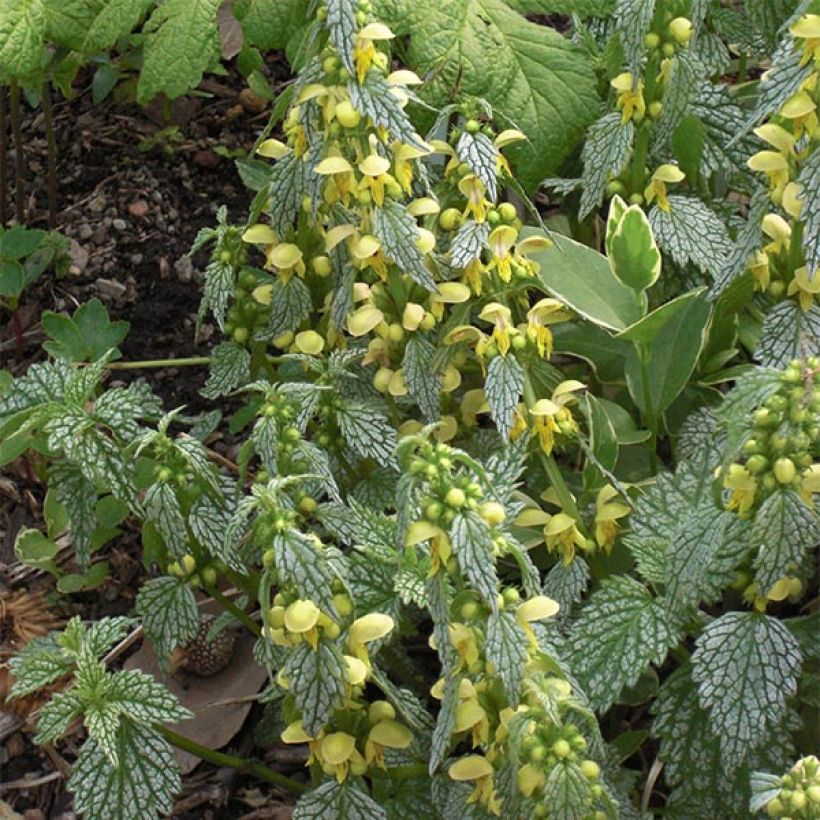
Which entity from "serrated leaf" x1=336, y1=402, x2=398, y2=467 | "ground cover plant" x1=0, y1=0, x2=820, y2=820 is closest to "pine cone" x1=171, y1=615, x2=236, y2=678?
"ground cover plant" x1=0, y1=0, x2=820, y2=820

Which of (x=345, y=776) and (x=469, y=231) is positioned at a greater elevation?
(x=469, y=231)

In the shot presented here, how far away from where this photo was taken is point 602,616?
1.51 m

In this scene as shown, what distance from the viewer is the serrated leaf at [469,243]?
60.5 inches

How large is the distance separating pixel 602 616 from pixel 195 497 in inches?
19.9

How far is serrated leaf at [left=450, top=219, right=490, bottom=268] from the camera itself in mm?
1537

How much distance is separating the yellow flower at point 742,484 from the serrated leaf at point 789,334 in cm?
28

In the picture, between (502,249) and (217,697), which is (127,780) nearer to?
(217,697)

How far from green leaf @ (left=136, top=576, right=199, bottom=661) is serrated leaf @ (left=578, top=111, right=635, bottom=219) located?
0.76m

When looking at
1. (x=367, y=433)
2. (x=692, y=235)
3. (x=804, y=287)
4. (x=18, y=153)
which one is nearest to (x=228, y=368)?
(x=367, y=433)

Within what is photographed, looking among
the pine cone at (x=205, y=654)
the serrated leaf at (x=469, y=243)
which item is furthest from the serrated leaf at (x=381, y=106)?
the pine cone at (x=205, y=654)

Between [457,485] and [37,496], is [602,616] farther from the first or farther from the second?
[37,496]

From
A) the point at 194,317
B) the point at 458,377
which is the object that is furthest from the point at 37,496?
the point at 458,377

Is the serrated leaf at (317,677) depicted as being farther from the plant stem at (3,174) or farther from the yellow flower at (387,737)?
the plant stem at (3,174)

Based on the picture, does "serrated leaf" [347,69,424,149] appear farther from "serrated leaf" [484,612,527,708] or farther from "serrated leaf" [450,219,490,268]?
"serrated leaf" [484,612,527,708]
